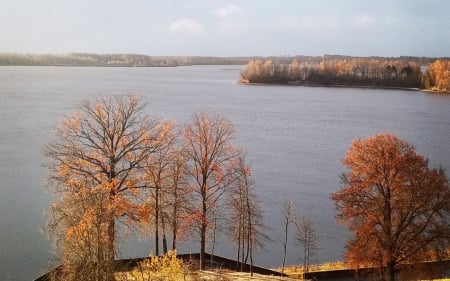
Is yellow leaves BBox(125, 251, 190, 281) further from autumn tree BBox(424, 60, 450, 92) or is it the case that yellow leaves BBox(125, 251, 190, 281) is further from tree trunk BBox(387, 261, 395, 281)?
autumn tree BBox(424, 60, 450, 92)

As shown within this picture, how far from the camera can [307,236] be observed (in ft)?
92.0

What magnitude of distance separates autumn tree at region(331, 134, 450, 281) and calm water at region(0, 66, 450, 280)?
610 cm

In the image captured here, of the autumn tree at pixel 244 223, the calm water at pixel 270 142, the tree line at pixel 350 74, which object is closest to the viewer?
the autumn tree at pixel 244 223

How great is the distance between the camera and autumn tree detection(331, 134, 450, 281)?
20703 millimetres

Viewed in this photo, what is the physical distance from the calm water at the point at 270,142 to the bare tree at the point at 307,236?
0.44 meters

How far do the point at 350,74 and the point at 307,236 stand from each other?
368 feet

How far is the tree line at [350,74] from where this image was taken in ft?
411

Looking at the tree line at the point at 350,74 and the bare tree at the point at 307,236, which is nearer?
the bare tree at the point at 307,236

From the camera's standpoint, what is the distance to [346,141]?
5441 cm

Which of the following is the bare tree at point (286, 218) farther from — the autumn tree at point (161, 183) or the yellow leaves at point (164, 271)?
the yellow leaves at point (164, 271)

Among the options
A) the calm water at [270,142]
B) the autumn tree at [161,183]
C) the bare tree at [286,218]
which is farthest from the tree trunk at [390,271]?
the autumn tree at [161,183]

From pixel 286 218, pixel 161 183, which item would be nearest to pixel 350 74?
pixel 286 218

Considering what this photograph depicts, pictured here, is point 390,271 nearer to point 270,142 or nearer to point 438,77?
point 270,142

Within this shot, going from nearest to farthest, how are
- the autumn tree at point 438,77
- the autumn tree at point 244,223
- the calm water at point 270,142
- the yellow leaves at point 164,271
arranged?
the yellow leaves at point 164,271
the autumn tree at point 244,223
the calm water at point 270,142
the autumn tree at point 438,77
